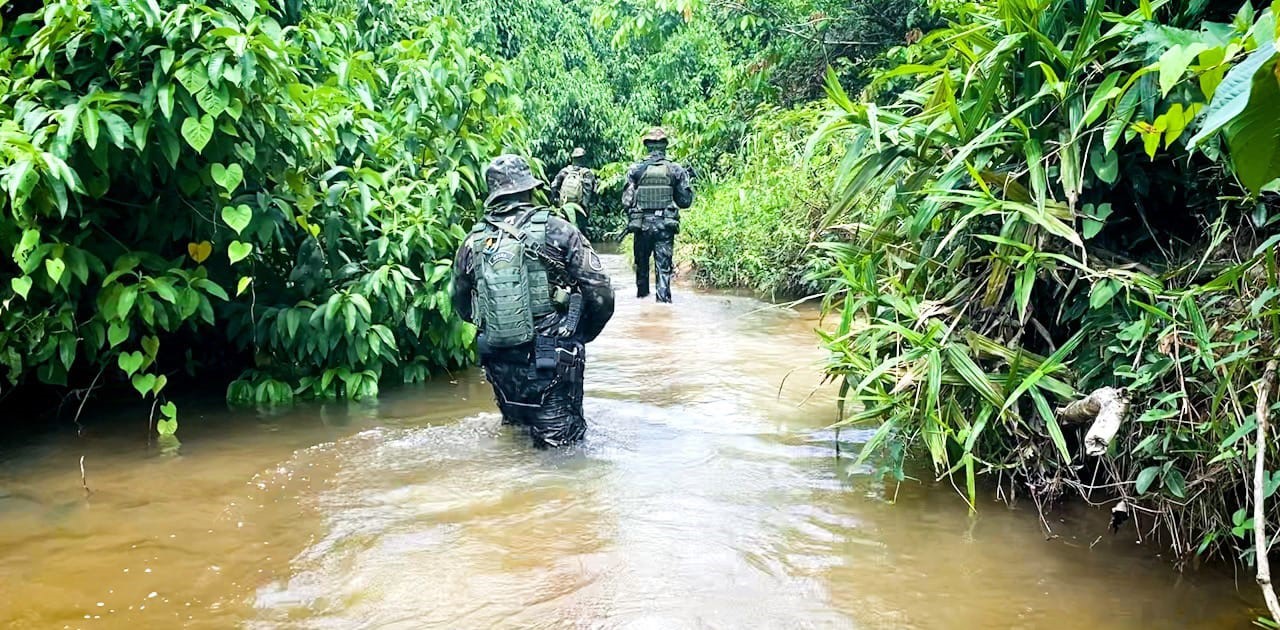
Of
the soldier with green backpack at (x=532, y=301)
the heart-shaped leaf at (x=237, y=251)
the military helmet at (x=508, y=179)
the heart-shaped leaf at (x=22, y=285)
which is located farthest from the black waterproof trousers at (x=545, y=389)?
the heart-shaped leaf at (x=22, y=285)

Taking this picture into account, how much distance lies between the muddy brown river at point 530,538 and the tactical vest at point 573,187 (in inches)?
224

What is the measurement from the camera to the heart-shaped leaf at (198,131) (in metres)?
4.90

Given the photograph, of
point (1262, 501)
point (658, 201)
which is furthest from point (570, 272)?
point (658, 201)

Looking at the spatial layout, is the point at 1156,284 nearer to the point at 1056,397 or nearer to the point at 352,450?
the point at 1056,397

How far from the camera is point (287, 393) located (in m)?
6.48

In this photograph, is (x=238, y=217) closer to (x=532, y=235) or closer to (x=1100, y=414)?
(x=532, y=235)

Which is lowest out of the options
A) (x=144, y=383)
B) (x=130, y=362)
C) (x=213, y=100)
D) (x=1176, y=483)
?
(x=1176, y=483)

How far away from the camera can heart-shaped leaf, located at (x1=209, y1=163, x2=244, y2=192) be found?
523cm

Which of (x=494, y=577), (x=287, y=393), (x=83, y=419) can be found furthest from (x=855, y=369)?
(x=83, y=419)

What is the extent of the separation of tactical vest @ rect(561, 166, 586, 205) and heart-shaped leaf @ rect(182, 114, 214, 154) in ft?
21.8

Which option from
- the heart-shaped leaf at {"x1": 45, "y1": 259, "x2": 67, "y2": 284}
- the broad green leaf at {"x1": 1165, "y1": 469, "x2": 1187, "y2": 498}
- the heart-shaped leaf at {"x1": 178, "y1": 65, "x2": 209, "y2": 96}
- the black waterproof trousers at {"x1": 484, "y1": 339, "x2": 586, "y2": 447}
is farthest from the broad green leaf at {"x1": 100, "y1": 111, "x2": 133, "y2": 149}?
the broad green leaf at {"x1": 1165, "y1": 469, "x2": 1187, "y2": 498}

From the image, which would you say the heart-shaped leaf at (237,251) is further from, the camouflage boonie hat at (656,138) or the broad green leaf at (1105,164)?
the camouflage boonie hat at (656,138)

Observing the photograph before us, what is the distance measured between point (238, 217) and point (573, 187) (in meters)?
6.49

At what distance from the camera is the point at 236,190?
5875 millimetres
